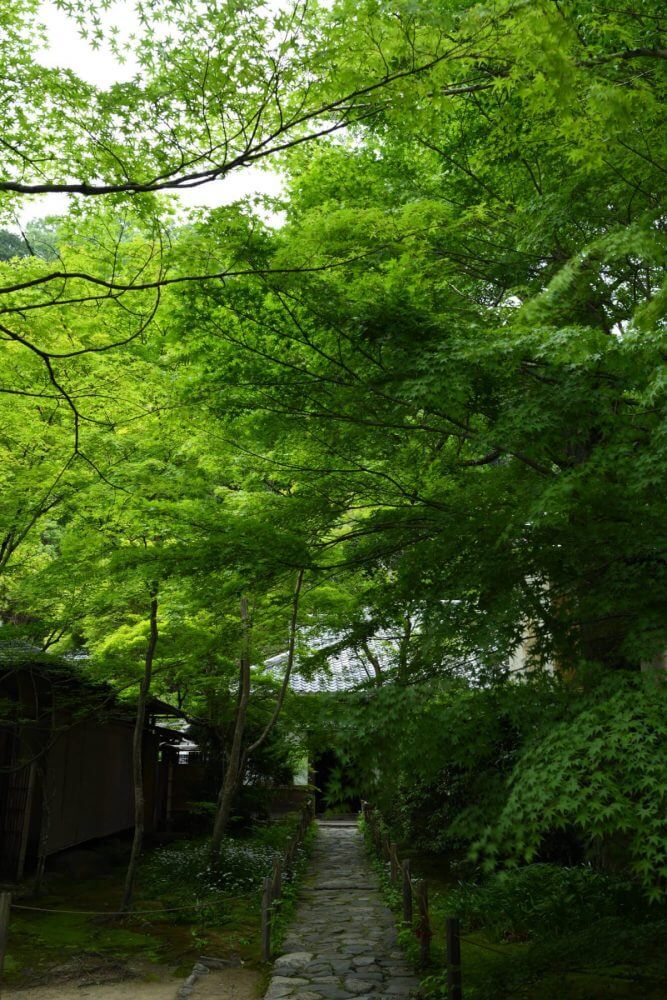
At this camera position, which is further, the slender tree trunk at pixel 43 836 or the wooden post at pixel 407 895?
the slender tree trunk at pixel 43 836

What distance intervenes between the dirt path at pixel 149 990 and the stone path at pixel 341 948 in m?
0.39

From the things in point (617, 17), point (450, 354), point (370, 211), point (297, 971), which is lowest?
point (297, 971)

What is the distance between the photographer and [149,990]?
9008mm

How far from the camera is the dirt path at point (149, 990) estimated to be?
8.69m

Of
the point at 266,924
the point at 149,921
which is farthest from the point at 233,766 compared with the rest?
the point at 266,924

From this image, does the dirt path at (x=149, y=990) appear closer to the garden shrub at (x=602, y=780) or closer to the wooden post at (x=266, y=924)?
the wooden post at (x=266, y=924)

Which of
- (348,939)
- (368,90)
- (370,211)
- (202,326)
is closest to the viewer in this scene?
(368,90)

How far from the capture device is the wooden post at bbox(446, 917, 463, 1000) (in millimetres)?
7141

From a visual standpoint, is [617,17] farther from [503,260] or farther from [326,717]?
[326,717]

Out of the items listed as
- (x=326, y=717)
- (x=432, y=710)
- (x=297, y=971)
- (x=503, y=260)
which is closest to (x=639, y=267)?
(x=503, y=260)

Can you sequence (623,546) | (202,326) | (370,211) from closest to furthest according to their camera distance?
(623,546)
(370,211)
(202,326)

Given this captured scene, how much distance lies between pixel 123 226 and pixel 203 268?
2.63 metres

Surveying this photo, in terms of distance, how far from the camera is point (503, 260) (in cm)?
866

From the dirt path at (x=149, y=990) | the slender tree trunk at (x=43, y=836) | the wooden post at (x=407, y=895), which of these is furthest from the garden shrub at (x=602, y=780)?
the slender tree trunk at (x=43, y=836)
